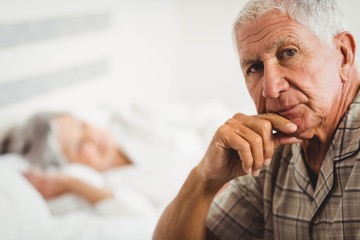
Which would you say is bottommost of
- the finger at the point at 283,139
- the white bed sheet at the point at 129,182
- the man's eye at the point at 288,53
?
the white bed sheet at the point at 129,182

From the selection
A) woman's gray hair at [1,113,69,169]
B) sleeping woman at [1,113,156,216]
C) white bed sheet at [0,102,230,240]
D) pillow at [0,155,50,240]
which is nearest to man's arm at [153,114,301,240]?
white bed sheet at [0,102,230,240]

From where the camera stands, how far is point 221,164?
1.00 m

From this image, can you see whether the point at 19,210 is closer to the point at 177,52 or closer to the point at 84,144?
the point at 84,144

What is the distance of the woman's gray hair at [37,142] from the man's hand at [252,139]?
139cm

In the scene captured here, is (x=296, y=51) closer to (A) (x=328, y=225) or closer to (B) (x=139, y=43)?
(A) (x=328, y=225)

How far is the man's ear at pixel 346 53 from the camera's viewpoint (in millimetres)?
909

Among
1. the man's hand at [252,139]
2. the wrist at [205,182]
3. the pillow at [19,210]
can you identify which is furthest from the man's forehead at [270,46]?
the pillow at [19,210]

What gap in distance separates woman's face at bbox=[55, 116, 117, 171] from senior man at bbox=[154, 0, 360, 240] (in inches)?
57.1

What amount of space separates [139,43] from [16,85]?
1.35 meters

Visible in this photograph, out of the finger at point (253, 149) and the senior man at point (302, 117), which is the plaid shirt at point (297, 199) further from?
the finger at point (253, 149)

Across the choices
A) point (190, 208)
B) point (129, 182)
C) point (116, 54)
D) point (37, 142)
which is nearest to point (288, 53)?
A: point (190, 208)

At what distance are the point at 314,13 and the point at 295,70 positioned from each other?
0.11 m

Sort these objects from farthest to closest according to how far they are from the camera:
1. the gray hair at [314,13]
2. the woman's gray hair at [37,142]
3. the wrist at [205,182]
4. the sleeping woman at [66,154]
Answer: the woman's gray hair at [37,142] < the sleeping woman at [66,154] < the wrist at [205,182] < the gray hair at [314,13]

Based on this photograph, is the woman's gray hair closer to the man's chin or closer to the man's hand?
the man's hand
